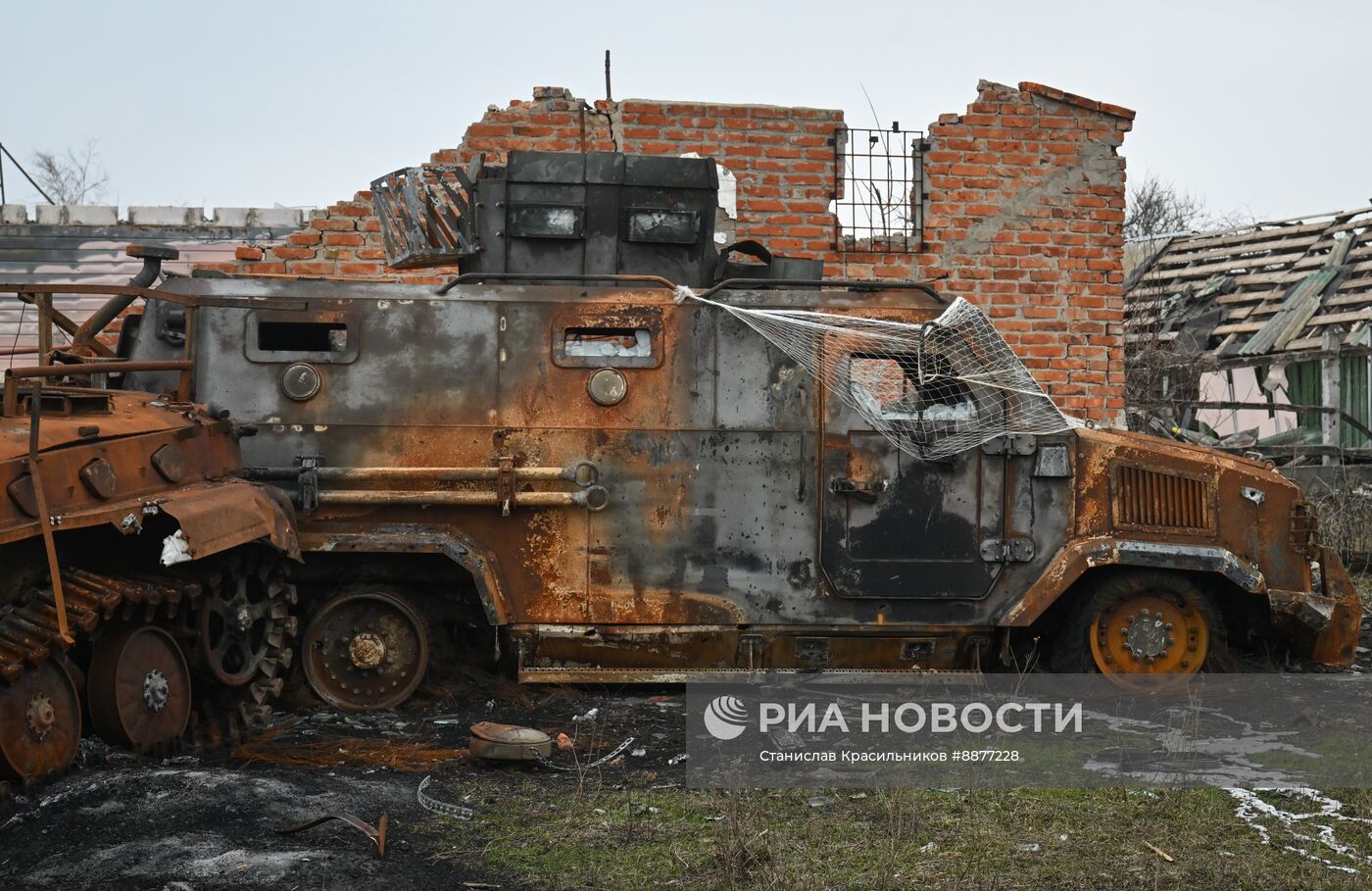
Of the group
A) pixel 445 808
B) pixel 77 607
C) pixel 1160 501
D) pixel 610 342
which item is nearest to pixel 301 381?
pixel 610 342

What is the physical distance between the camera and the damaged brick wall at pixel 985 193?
11.6 meters

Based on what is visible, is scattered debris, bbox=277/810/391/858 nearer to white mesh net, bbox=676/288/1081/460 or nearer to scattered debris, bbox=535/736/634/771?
scattered debris, bbox=535/736/634/771

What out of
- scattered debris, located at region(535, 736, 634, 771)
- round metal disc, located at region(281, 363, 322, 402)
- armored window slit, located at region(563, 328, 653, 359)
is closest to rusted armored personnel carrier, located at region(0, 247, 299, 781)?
round metal disc, located at region(281, 363, 322, 402)

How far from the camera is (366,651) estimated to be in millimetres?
7938

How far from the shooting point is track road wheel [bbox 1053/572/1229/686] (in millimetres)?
8156

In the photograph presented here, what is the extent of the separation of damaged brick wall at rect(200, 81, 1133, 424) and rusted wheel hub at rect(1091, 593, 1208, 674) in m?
3.71

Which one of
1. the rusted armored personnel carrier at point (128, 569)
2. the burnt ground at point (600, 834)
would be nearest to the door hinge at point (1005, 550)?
the burnt ground at point (600, 834)

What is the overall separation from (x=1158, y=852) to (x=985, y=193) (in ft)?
24.3

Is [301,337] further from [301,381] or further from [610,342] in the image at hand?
[610,342]

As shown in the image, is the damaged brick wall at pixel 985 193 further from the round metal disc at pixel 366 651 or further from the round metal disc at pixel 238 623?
the round metal disc at pixel 238 623

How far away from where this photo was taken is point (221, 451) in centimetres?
759

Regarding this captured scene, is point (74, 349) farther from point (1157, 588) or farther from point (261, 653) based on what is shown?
point (1157, 588)

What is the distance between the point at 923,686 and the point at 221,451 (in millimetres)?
4076

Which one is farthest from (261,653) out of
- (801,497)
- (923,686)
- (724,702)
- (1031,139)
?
(1031,139)
